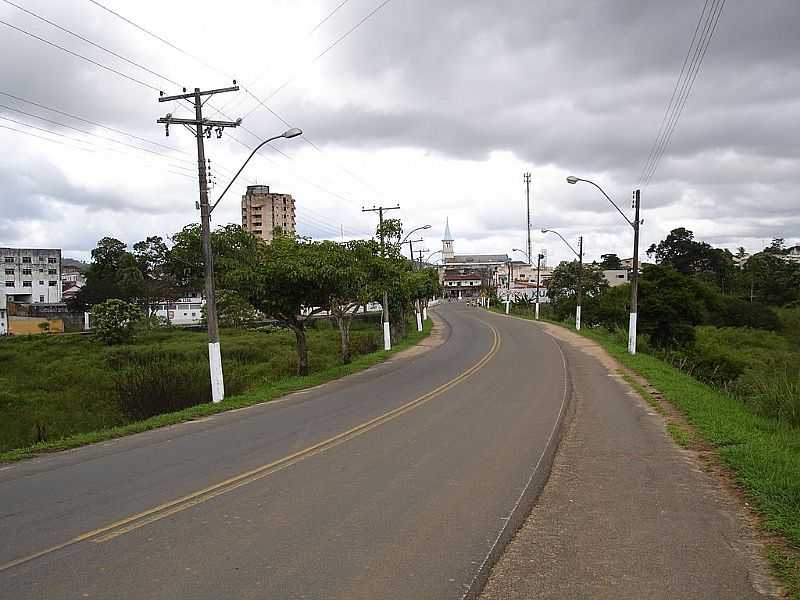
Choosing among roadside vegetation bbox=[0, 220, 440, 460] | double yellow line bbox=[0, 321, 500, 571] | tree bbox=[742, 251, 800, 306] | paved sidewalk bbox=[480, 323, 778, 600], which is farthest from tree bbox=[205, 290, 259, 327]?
tree bbox=[742, 251, 800, 306]

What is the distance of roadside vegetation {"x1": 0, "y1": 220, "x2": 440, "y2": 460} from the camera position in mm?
19438

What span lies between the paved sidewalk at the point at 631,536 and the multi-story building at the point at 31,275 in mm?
90509

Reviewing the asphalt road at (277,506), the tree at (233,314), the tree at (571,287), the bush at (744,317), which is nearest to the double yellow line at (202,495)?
the asphalt road at (277,506)

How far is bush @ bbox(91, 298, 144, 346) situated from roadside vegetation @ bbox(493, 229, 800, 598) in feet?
101

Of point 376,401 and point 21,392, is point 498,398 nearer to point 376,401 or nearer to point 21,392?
point 376,401

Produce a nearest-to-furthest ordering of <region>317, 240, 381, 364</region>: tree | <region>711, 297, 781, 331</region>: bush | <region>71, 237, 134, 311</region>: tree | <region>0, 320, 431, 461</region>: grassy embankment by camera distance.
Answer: <region>0, 320, 431, 461</region>: grassy embankment < <region>317, 240, 381, 364</region>: tree < <region>711, 297, 781, 331</region>: bush < <region>71, 237, 134, 311</region>: tree

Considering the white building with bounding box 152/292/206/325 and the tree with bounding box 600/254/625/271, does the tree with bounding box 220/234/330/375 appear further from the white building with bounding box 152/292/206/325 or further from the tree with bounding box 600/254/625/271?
the tree with bounding box 600/254/625/271

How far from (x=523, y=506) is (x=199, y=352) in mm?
34759

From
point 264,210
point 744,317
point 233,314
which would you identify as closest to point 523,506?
point 233,314

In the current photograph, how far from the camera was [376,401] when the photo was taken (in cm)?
1586

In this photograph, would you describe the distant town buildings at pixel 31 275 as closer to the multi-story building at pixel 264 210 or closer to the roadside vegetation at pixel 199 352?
the multi-story building at pixel 264 210

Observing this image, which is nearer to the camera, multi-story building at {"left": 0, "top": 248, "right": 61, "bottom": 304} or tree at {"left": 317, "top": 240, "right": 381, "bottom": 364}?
tree at {"left": 317, "top": 240, "right": 381, "bottom": 364}

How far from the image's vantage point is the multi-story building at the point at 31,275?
284ft

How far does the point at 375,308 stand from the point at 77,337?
38.2 m
